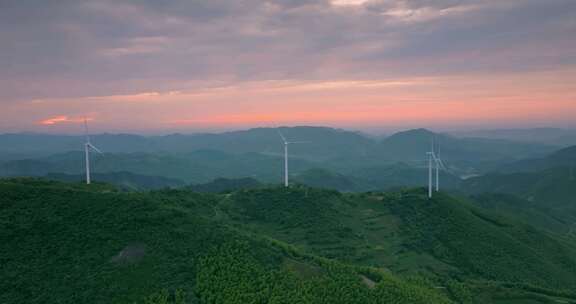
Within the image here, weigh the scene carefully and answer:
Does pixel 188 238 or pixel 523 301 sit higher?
pixel 188 238

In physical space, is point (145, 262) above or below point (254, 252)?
above

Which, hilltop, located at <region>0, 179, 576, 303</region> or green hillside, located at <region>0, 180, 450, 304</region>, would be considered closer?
green hillside, located at <region>0, 180, 450, 304</region>

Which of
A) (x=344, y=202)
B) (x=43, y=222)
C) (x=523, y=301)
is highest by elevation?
(x=43, y=222)

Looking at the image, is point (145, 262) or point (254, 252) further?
point (254, 252)

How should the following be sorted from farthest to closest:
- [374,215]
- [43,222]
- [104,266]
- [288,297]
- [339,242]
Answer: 1. [374,215]
2. [339,242]
3. [43,222]
4. [104,266]
5. [288,297]

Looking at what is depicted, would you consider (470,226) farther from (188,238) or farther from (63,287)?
(63,287)

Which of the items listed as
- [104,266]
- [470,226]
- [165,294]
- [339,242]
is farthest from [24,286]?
[470,226]

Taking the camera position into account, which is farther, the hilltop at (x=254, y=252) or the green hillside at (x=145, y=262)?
the hilltop at (x=254, y=252)

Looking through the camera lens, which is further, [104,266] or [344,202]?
[344,202]
